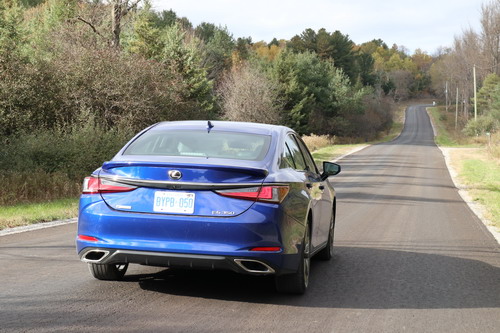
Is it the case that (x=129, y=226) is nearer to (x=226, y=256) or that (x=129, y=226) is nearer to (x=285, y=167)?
(x=226, y=256)

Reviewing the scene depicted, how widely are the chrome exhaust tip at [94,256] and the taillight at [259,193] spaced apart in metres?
1.18

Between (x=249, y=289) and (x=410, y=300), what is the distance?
5.05 ft

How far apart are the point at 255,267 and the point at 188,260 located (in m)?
0.57

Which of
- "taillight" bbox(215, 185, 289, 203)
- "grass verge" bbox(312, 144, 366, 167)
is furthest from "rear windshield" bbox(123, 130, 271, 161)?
"grass verge" bbox(312, 144, 366, 167)

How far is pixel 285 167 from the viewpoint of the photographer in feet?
20.2

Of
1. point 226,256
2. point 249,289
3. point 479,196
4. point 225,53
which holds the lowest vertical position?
point 479,196

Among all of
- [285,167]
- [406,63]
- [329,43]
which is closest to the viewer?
Answer: [285,167]

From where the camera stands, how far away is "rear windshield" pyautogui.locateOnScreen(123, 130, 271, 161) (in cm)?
598

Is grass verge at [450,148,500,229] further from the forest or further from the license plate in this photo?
the forest

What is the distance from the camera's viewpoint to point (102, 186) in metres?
5.63

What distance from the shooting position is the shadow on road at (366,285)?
19.7 feet

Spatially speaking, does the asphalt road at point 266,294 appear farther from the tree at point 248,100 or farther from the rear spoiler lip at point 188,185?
the tree at point 248,100

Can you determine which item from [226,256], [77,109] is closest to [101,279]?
[226,256]

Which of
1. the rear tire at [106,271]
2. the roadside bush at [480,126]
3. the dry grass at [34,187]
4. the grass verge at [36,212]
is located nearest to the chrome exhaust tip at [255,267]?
the rear tire at [106,271]
